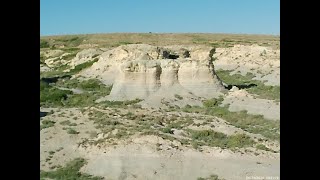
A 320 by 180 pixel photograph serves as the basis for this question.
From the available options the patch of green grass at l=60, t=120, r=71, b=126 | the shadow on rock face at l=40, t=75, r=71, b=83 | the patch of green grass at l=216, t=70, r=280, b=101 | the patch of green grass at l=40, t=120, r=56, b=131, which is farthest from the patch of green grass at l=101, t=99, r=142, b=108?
the shadow on rock face at l=40, t=75, r=71, b=83

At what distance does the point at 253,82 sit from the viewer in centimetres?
2398

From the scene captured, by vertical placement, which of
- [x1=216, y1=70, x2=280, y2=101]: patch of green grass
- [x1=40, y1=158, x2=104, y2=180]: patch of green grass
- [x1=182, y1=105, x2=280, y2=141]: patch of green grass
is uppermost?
[x1=216, y1=70, x2=280, y2=101]: patch of green grass

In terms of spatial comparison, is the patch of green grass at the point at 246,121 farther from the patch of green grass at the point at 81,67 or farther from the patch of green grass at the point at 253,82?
the patch of green grass at the point at 81,67

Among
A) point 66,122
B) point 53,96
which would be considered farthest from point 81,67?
point 66,122

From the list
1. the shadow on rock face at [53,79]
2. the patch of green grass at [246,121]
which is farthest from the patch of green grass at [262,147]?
the shadow on rock face at [53,79]

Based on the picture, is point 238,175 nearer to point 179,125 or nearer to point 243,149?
point 243,149

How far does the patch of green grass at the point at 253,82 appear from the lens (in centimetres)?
1830

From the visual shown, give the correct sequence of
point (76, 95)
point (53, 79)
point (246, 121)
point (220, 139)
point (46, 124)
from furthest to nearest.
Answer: point (53, 79) < point (76, 95) < point (246, 121) < point (46, 124) < point (220, 139)

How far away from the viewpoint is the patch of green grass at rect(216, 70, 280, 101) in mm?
18297

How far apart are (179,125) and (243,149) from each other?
3184mm

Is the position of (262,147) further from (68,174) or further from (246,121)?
(68,174)

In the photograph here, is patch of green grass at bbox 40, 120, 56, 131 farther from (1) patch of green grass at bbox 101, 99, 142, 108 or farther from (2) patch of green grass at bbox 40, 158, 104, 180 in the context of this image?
(1) patch of green grass at bbox 101, 99, 142, 108

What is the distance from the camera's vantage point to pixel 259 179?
7.12 meters

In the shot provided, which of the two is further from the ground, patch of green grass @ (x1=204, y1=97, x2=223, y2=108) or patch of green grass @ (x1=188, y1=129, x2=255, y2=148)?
patch of green grass @ (x1=204, y1=97, x2=223, y2=108)
